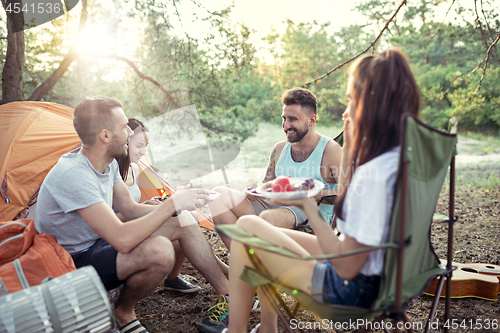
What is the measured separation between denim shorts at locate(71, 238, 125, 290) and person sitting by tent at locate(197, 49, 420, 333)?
79 centimetres

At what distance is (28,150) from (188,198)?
6.42ft

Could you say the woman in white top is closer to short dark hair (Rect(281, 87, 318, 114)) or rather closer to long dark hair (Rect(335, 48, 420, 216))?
short dark hair (Rect(281, 87, 318, 114))

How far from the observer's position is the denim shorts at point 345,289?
1.28 m

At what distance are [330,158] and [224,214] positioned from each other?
87 cm

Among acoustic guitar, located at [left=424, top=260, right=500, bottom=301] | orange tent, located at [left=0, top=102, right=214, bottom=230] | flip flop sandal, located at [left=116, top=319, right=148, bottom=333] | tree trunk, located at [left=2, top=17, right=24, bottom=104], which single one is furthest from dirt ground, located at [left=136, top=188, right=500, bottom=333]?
tree trunk, located at [left=2, top=17, right=24, bottom=104]

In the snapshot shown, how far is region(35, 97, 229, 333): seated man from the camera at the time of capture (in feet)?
5.43

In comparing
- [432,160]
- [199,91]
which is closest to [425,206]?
[432,160]

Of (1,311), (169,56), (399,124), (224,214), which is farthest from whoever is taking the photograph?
(169,56)

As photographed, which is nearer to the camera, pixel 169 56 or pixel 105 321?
pixel 105 321

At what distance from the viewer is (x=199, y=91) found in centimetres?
593

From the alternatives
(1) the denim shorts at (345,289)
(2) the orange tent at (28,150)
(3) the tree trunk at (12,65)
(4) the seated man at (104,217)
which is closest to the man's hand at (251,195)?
(2) the orange tent at (28,150)

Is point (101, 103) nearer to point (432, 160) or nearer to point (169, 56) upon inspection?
point (432, 160)

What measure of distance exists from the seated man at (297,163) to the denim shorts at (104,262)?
80cm

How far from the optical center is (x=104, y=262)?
171 cm
